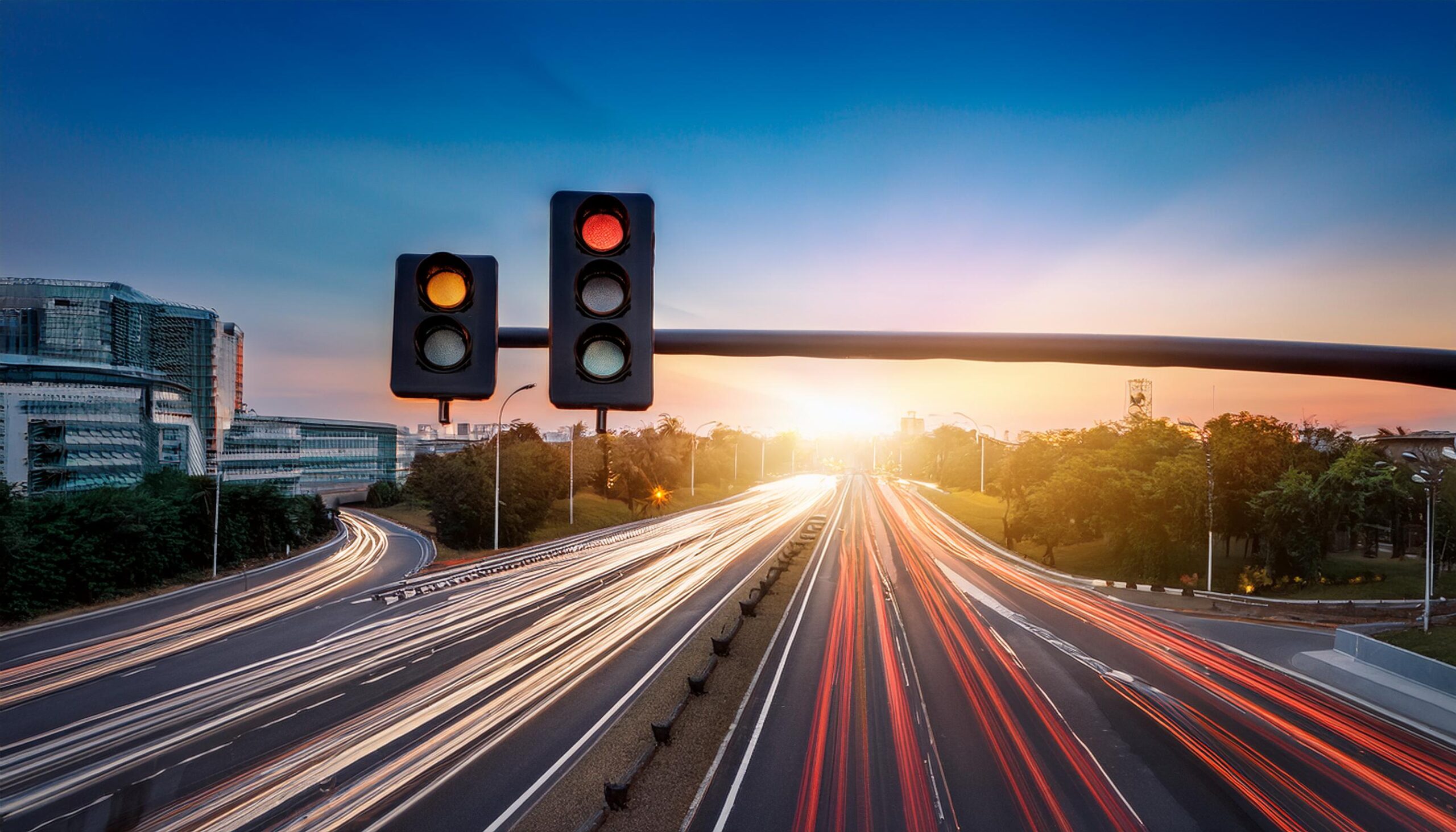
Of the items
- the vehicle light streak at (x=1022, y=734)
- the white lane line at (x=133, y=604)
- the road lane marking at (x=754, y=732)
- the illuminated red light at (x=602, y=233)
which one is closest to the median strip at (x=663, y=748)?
the road lane marking at (x=754, y=732)

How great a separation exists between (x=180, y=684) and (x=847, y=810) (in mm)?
18680

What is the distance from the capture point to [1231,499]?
1451 inches

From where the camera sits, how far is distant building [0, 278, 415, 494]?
6681cm

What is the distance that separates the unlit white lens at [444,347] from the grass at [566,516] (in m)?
38.5

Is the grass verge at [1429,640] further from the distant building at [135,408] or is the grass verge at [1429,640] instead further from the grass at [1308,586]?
the distant building at [135,408]

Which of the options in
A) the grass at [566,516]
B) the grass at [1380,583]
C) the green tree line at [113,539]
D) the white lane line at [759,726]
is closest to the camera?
the white lane line at [759,726]

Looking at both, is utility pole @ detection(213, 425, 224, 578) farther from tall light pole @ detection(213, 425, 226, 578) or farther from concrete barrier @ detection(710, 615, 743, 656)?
concrete barrier @ detection(710, 615, 743, 656)

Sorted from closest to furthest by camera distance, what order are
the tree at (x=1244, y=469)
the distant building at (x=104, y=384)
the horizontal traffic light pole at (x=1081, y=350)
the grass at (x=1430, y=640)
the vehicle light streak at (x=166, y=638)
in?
the horizontal traffic light pole at (x=1081, y=350)
the vehicle light streak at (x=166, y=638)
the grass at (x=1430, y=640)
the tree at (x=1244, y=469)
the distant building at (x=104, y=384)

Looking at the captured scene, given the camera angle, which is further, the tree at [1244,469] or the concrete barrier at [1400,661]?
the tree at [1244,469]

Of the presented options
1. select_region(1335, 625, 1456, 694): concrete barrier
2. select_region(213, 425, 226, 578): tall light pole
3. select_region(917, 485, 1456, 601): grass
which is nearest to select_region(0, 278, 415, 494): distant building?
select_region(213, 425, 226, 578): tall light pole

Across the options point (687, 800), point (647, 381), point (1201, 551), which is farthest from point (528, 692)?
point (1201, 551)

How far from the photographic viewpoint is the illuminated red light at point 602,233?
315cm

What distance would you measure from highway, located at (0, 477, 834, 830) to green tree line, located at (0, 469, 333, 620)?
6.73 metres

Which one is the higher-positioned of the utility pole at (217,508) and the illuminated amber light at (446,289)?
the illuminated amber light at (446,289)
